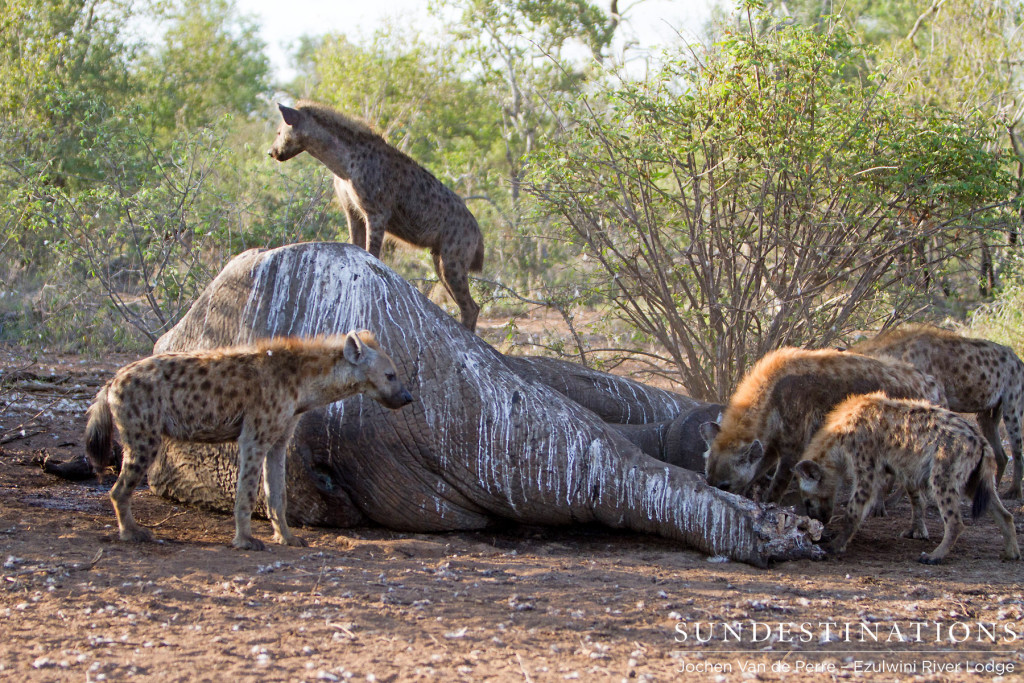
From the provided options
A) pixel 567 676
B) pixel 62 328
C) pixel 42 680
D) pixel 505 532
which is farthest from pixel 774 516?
pixel 62 328

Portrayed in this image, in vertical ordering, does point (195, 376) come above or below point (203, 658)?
above

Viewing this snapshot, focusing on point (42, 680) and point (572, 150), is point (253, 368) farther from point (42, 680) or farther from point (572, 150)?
point (572, 150)

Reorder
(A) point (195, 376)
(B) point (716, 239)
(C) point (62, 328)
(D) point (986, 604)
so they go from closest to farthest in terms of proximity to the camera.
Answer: (D) point (986, 604)
(A) point (195, 376)
(B) point (716, 239)
(C) point (62, 328)

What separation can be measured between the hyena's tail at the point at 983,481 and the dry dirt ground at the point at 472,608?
29 centimetres

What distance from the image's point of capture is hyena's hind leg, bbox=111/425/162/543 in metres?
4.75

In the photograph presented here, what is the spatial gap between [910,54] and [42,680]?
52.5ft

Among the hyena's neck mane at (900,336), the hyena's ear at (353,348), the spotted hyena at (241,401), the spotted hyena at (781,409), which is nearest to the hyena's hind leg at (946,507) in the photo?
the spotted hyena at (781,409)

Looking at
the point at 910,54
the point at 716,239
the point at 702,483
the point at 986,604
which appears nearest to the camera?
the point at 986,604

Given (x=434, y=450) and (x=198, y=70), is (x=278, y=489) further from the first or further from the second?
(x=198, y=70)

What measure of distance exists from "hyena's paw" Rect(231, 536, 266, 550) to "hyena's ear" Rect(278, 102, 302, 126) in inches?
108

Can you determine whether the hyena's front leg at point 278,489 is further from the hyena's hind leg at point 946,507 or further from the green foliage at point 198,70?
the green foliage at point 198,70

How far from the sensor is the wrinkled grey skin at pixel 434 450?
5.17m

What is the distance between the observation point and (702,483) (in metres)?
5.16

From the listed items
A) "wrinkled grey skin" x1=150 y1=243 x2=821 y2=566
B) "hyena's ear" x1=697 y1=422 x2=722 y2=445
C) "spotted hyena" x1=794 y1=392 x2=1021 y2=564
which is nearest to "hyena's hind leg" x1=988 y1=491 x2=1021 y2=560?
"spotted hyena" x1=794 y1=392 x2=1021 y2=564
